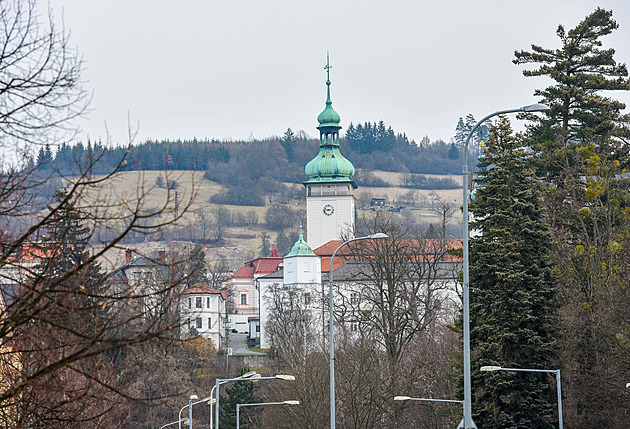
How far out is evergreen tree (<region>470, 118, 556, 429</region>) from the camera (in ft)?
105

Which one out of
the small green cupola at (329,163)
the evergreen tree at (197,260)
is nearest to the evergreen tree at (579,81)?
the evergreen tree at (197,260)

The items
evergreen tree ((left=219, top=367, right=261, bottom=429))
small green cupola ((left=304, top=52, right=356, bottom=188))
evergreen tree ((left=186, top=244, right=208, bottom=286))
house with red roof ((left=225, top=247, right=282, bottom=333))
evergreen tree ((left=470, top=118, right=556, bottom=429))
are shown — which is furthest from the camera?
house with red roof ((left=225, top=247, right=282, bottom=333))

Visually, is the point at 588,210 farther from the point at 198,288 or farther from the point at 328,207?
the point at 328,207

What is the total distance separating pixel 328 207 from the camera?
456 ft

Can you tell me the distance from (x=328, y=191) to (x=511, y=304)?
10633 cm

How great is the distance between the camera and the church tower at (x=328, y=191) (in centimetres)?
13788

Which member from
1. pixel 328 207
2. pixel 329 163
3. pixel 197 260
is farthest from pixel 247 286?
pixel 197 260

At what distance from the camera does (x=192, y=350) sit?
68938 millimetres

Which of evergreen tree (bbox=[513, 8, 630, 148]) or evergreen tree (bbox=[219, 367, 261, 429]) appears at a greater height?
evergreen tree (bbox=[513, 8, 630, 148])

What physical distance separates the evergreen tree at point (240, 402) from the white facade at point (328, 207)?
82.5 meters

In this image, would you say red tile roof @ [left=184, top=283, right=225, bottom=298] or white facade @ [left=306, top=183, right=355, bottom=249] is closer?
red tile roof @ [left=184, top=283, right=225, bottom=298]

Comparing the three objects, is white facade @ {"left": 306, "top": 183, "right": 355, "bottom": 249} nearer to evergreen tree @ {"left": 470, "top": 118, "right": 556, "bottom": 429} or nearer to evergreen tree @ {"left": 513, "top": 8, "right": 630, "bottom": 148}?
evergreen tree @ {"left": 513, "top": 8, "right": 630, "bottom": 148}

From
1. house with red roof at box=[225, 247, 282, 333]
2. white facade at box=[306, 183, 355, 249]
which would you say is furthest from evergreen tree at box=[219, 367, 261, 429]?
house with red roof at box=[225, 247, 282, 333]

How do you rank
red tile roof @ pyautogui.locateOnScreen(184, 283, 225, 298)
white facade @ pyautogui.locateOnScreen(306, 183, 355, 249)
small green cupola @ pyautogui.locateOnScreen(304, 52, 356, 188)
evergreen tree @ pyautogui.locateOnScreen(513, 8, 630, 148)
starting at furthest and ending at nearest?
white facade @ pyautogui.locateOnScreen(306, 183, 355, 249), small green cupola @ pyautogui.locateOnScreen(304, 52, 356, 188), evergreen tree @ pyautogui.locateOnScreen(513, 8, 630, 148), red tile roof @ pyautogui.locateOnScreen(184, 283, 225, 298)
